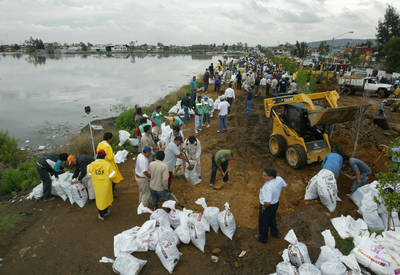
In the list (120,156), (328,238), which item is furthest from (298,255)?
(120,156)

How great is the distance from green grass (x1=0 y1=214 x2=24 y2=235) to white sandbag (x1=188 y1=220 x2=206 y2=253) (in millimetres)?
3380

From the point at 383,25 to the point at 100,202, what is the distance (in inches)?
1523

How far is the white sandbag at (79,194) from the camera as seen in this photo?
4.70 m

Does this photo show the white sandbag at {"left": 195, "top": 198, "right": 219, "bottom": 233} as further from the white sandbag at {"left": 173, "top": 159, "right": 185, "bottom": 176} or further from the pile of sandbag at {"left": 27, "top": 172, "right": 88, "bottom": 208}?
the pile of sandbag at {"left": 27, "top": 172, "right": 88, "bottom": 208}

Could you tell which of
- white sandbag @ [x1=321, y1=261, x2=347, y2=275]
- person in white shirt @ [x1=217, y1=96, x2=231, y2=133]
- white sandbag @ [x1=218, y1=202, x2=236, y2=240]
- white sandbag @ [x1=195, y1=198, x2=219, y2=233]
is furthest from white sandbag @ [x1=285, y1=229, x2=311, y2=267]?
person in white shirt @ [x1=217, y1=96, x2=231, y2=133]

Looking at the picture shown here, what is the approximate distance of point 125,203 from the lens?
4.89 m

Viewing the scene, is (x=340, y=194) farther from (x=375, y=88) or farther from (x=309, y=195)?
(x=375, y=88)

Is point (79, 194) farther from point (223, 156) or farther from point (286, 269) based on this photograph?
point (286, 269)

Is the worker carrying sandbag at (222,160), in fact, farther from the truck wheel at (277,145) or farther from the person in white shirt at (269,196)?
the truck wheel at (277,145)

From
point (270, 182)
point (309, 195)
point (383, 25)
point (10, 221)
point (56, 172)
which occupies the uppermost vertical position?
point (383, 25)

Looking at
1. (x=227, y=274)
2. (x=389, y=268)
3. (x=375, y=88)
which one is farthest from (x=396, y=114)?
(x=227, y=274)

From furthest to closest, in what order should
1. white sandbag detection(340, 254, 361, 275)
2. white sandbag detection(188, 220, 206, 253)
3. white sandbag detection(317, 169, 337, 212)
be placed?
white sandbag detection(317, 169, 337, 212) → white sandbag detection(188, 220, 206, 253) → white sandbag detection(340, 254, 361, 275)

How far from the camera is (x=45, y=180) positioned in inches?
192

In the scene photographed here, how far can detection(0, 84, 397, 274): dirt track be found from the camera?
3398 millimetres
